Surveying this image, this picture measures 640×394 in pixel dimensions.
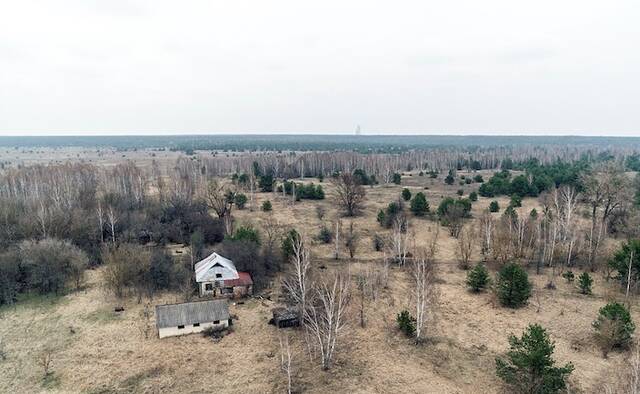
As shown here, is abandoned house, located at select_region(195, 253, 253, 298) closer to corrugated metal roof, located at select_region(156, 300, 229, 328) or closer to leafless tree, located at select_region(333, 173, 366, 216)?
corrugated metal roof, located at select_region(156, 300, 229, 328)

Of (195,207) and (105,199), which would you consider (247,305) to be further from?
(105,199)

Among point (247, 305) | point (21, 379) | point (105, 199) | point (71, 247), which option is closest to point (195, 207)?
point (105, 199)

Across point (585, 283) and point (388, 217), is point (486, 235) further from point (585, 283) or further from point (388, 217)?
point (388, 217)

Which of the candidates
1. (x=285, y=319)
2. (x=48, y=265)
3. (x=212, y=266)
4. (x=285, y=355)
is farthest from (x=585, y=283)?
(x=48, y=265)

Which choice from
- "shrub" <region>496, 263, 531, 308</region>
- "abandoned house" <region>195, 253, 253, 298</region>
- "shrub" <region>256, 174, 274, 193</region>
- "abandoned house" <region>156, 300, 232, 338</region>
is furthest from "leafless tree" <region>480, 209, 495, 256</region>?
"shrub" <region>256, 174, 274, 193</region>

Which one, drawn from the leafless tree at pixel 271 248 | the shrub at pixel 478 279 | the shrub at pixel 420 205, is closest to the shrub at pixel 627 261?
the shrub at pixel 478 279

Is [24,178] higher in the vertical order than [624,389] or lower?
higher
